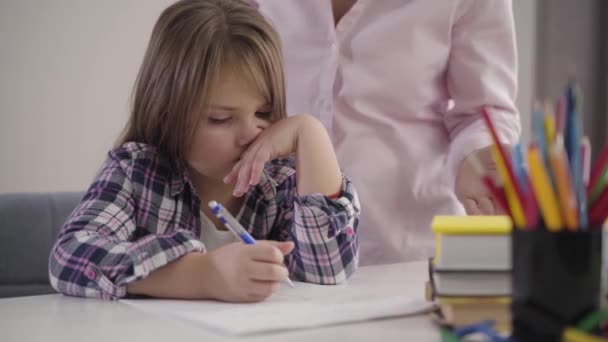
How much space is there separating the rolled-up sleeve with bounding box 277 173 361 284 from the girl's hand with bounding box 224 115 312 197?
0.08 metres

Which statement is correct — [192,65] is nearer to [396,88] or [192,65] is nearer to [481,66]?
[396,88]

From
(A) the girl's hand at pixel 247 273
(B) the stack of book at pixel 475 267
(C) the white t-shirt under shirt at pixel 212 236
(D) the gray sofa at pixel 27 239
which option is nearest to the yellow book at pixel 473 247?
(B) the stack of book at pixel 475 267

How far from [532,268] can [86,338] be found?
0.40m

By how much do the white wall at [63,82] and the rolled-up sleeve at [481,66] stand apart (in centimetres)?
130

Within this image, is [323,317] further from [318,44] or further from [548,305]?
[318,44]

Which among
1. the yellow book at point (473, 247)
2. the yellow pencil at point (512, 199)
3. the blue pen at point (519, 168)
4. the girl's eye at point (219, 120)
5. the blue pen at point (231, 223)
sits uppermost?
the blue pen at point (519, 168)

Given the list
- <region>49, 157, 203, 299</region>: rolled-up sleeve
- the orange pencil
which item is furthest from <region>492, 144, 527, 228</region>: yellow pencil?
<region>49, 157, 203, 299</region>: rolled-up sleeve

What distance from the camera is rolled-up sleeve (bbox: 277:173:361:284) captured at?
1143mm

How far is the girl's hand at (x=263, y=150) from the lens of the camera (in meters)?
1.14

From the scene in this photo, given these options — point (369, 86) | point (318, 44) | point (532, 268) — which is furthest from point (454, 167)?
point (532, 268)

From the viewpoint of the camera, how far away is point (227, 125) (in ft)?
3.88

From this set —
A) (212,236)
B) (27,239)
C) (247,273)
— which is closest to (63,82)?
(27,239)

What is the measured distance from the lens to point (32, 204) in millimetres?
1594

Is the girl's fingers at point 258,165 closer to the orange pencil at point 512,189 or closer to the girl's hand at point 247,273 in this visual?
the girl's hand at point 247,273
